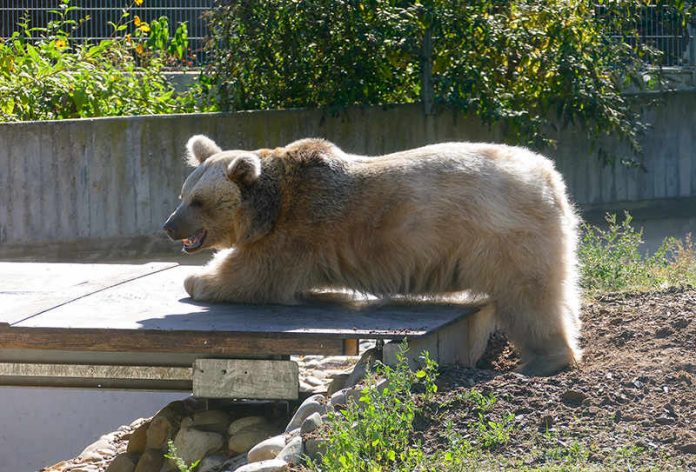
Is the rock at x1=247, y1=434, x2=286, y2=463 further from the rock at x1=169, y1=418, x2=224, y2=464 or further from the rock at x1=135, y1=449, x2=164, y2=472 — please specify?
the rock at x1=135, y1=449, x2=164, y2=472

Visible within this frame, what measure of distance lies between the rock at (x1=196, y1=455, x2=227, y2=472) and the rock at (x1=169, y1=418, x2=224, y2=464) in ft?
0.19

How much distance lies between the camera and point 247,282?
7062 millimetres

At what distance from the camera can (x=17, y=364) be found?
749 cm

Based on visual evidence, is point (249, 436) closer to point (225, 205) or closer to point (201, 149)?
point (225, 205)

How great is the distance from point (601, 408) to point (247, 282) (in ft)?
8.15

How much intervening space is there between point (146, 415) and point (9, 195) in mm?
3914

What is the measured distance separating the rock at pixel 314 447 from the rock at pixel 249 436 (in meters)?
1.58

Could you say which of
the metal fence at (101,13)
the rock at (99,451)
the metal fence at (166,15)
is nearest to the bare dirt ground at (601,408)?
the rock at (99,451)

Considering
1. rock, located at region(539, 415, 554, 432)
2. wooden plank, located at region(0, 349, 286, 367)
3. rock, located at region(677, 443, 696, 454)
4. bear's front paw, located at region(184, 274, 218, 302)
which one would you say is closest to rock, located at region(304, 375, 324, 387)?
wooden plank, located at region(0, 349, 286, 367)

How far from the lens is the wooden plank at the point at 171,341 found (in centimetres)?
620

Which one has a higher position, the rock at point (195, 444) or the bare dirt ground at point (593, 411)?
the bare dirt ground at point (593, 411)

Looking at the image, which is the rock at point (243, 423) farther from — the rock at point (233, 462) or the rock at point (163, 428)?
the rock at point (163, 428)

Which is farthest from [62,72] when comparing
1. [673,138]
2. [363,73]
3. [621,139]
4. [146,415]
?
[673,138]

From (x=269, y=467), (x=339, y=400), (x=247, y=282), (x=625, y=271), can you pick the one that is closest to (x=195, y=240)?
(x=247, y=282)
